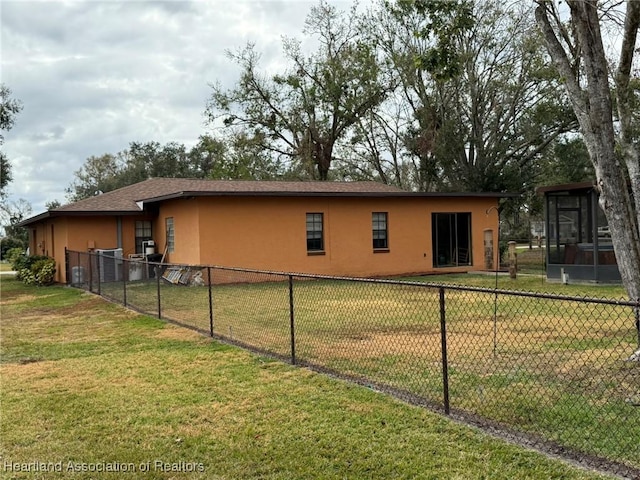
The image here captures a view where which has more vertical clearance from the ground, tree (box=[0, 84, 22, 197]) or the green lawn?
tree (box=[0, 84, 22, 197])

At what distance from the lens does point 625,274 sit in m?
5.98

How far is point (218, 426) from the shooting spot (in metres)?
4.27

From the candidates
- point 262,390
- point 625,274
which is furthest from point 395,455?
point 625,274

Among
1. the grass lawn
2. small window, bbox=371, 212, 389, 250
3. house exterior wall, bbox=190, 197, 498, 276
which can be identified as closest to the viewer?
the grass lawn

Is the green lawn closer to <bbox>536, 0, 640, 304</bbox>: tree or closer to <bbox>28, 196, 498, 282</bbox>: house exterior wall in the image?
<bbox>536, 0, 640, 304</bbox>: tree

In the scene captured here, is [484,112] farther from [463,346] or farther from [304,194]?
[463,346]

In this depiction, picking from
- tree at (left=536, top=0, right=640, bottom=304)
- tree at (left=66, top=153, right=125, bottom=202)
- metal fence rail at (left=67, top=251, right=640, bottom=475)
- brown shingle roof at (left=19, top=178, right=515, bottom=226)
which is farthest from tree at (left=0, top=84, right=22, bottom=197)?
tree at (left=66, top=153, right=125, bottom=202)

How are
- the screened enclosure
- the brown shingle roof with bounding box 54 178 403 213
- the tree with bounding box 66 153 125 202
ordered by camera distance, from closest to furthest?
1. the screened enclosure
2. the brown shingle roof with bounding box 54 178 403 213
3. the tree with bounding box 66 153 125 202

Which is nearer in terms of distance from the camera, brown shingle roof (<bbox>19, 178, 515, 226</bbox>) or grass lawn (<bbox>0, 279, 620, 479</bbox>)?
grass lawn (<bbox>0, 279, 620, 479</bbox>)

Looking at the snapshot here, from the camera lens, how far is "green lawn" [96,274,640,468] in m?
4.33

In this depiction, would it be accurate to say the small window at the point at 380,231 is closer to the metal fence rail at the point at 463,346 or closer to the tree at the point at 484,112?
the metal fence rail at the point at 463,346

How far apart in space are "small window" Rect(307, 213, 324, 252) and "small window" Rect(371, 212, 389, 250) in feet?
6.68

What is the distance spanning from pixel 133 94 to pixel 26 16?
31.9 ft

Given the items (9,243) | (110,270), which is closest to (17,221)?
(9,243)
